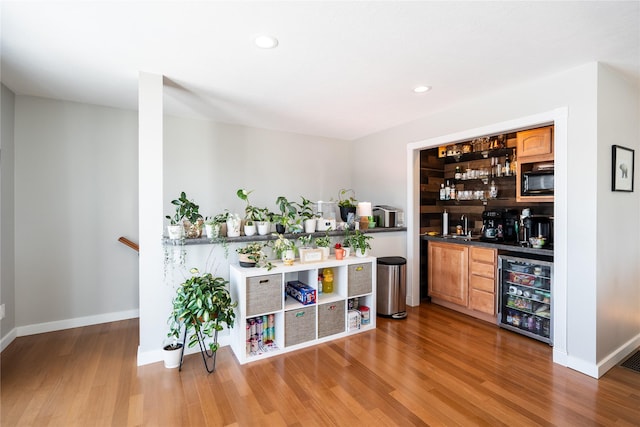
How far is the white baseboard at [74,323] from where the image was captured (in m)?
3.19

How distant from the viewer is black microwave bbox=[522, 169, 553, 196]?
3333 mm

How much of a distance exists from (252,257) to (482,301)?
2626 millimetres

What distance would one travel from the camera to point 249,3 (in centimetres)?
172

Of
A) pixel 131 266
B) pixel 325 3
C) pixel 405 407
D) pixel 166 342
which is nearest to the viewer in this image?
pixel 325 3

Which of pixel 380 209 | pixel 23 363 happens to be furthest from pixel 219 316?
pixel 380 209

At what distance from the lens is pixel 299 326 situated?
2.90 meters

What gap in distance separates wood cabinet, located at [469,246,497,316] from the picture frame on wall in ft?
3.92

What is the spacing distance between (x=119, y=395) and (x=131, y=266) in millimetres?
1843

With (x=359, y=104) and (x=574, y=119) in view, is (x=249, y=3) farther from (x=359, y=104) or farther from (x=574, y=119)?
(x=574, y=119)

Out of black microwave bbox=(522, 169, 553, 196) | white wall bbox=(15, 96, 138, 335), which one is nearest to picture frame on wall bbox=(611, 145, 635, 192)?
black microwave bbox=(522, 169, 553, 196)

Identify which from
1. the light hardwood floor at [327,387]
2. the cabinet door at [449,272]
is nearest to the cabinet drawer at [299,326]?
the light hardwood floor at [327,387]

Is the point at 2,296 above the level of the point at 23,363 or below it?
above

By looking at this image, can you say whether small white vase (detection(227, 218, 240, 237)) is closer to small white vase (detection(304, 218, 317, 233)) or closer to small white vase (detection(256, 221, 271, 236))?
small white vase (detection(256, 221, 271, 236))

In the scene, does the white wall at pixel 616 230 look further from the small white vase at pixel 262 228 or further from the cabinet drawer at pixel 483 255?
the small white vase at pixel 262 228
